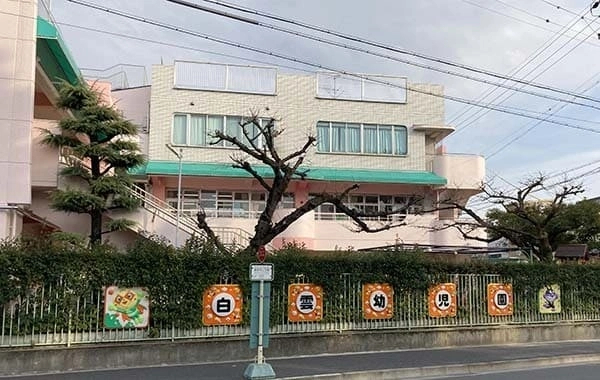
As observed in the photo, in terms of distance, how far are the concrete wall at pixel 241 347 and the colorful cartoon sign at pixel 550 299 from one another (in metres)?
0.51

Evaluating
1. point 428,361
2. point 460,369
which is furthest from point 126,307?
point 460,369

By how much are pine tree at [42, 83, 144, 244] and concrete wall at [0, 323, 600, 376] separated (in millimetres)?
7203

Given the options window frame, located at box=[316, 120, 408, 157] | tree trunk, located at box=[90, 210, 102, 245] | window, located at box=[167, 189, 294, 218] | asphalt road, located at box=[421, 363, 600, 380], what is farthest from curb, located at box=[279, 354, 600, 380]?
window frame, located at box=[316, 120, 408, 157]

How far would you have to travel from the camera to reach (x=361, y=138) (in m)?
31.6

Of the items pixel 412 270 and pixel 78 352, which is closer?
pixel 78 352

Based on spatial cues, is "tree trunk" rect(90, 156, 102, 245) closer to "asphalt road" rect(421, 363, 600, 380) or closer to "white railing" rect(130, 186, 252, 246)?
"white railing" rect(130, 186, 252, 246)

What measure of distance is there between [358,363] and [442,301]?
4.13 meters

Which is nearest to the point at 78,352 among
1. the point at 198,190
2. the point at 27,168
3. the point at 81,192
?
the point at 27,168

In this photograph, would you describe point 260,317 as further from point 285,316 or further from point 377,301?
point 377,301

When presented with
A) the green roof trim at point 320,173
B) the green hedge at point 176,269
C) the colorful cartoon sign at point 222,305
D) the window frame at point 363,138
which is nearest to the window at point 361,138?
the window frame at point 363,138

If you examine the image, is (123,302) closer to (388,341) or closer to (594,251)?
(388,341)

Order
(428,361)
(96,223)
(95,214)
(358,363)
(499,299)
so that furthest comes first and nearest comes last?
(96,223)
(95,214)
(499,299)
(428,361)
(358,363)

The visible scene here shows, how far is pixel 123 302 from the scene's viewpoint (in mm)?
12078

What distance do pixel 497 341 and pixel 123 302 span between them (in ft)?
31.0
